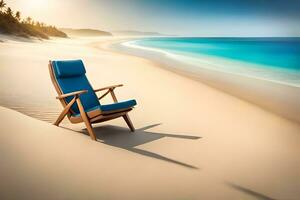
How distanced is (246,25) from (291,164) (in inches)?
→ 322

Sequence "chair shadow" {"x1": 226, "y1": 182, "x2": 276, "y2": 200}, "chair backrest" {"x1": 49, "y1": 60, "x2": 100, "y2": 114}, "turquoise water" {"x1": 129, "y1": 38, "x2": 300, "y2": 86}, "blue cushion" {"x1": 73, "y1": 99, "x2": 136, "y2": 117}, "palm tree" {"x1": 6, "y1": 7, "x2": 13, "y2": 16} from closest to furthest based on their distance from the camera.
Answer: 1. "chair shadow" {"x1": 226, "y1": 182, "x2": 276, "y2": 200}
2. "blue cushion" {"x1": 73, "y1": 99, "x2": 136, "y2": 117}
3. "chair backrest" {"x1": 49, "y1": 60, "x2": 100, "y2": 114}
4. "palm tree" {"x1": 6, "y1": 7, "x2": 13, "y2": 16}
5. "turquoise water" {"x1": 129, "y1": 38, "x2": 300, "y2": 86}

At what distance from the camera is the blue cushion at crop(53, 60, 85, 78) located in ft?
11.5

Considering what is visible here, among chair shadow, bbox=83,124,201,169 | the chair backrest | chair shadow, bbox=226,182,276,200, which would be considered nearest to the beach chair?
the chair backrest

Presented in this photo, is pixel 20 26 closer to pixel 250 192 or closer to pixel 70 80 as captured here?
pixel 70 80

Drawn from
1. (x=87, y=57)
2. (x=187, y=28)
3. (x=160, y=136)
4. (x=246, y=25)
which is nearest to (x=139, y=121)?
(x=160, y=136)

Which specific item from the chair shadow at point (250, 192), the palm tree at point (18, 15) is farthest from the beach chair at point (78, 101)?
the palm tree at point (18, 15)

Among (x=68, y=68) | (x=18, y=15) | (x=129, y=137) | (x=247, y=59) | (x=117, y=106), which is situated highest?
(x=18, y=15)

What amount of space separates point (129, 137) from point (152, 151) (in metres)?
0.46

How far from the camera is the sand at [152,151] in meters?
2.15

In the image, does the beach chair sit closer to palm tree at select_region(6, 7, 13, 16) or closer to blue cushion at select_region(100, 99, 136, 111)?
blue cushion at select_region(100, 99, 136, 111)

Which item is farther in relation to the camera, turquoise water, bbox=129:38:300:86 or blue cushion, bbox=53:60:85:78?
turquoise water, bbox=129:38:300:86

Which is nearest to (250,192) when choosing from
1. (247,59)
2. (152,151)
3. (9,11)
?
(152,151)

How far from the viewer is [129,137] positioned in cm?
324

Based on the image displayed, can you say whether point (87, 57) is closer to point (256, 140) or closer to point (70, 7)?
point (70, 7)
